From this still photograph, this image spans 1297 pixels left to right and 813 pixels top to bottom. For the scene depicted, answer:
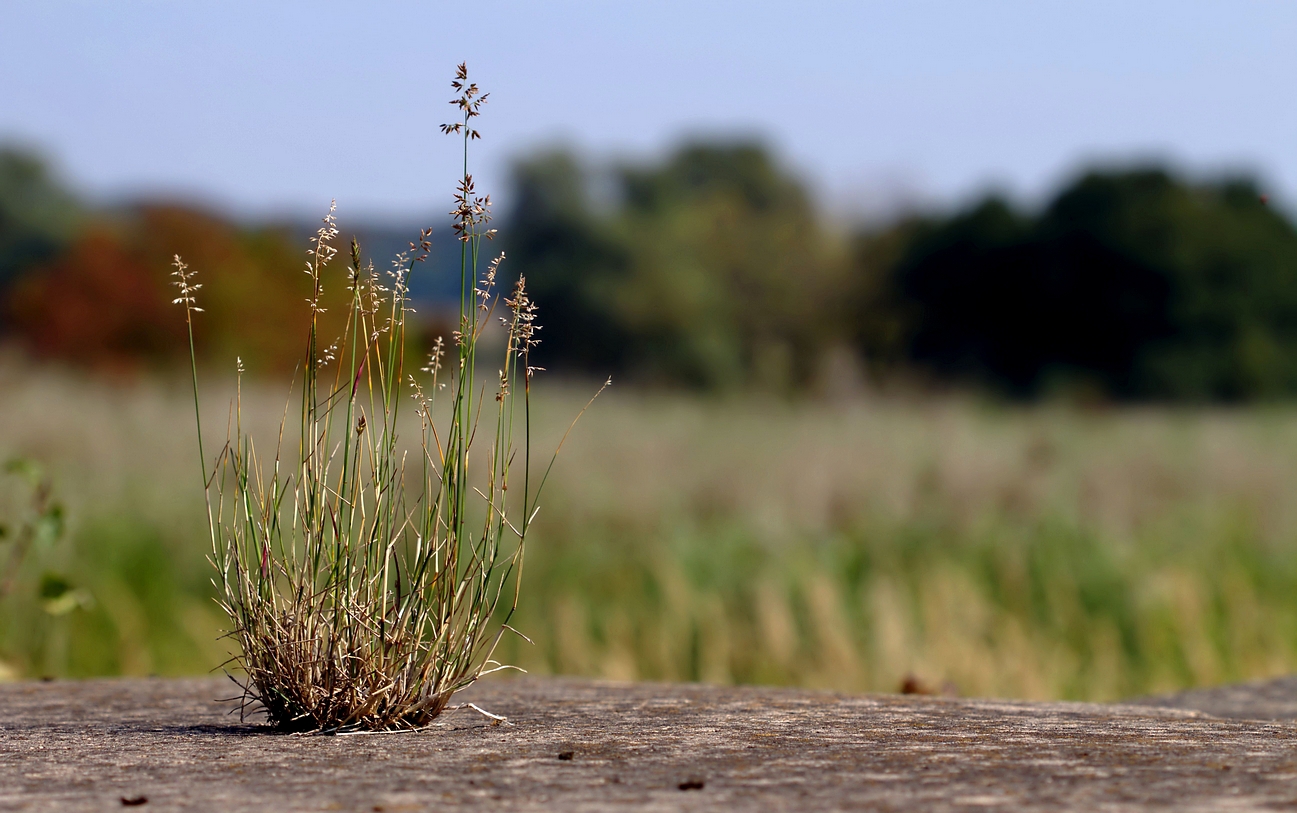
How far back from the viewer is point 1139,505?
898 cm

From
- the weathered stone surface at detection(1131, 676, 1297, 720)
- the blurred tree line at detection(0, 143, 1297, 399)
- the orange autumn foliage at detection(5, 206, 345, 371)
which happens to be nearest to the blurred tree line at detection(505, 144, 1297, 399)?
the blurred tree line at detection(0, 143, 1297, 399)

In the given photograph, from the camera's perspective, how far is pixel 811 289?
34875mm

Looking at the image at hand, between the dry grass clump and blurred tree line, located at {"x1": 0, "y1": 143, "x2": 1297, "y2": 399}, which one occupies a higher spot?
blurred tree line, located at {"x1": 0, "y1": 143, "x2": 1297, "y2": 399}

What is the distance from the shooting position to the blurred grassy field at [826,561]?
5.80m

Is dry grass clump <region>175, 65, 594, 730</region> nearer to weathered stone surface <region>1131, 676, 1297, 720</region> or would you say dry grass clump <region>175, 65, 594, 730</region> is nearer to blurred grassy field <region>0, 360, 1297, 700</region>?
weathered stone surface <region>1131, 676, 1297, 720</region>

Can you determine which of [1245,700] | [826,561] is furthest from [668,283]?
[1245,700]

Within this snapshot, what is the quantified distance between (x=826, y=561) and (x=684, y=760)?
213 inches

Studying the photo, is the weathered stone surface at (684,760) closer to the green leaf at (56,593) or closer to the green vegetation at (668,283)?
the green leaf at (56,593)

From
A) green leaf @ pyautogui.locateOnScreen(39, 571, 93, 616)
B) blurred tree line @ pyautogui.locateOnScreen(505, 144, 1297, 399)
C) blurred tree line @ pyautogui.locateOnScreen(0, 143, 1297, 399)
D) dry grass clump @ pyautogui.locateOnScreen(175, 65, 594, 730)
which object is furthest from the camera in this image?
blurred tree line @ pyautogui.locateOnScreen(505, 144, 1297, 399)

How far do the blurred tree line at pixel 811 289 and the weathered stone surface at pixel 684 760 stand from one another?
20.5 m

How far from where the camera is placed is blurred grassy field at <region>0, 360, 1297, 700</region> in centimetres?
580

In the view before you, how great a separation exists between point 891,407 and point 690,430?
3255 mm

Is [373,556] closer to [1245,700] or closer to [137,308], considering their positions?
[1245,700]

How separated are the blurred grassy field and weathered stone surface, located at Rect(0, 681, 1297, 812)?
2.18m
